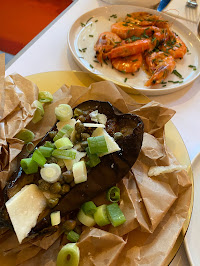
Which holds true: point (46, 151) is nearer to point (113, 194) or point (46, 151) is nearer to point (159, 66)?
point (113, 194)

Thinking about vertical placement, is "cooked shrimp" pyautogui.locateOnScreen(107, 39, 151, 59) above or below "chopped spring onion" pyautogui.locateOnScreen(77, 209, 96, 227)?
above

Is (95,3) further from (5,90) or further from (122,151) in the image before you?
(122,151)

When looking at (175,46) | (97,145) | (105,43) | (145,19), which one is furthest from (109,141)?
(145,19)

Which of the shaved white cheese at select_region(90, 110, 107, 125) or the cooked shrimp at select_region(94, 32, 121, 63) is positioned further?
the cooked shrimp at select_region(94, 32, 121, 63)

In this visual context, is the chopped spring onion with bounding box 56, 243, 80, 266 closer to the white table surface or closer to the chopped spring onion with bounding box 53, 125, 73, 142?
the chopped spring onion with bounding box 53, 125, 73, 142

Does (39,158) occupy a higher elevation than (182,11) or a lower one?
lower

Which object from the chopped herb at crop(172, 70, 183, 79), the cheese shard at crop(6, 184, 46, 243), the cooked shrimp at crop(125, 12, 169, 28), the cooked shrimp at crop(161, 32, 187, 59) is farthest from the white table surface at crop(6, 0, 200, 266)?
the cheese shard at crop(6, 184, 46, 243)

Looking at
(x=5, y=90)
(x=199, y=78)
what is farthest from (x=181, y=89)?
(x=5, y=90)
